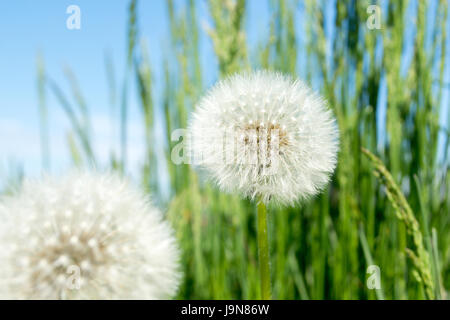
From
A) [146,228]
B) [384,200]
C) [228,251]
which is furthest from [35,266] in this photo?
[384,200]

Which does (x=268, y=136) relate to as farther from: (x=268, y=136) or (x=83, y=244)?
(x=83, y=244)

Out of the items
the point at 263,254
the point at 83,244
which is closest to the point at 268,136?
the point at 263,254

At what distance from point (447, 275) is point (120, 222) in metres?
1.11

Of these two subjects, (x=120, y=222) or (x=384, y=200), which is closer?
(x=120, y=222)

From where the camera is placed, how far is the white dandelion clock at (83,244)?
0.71 meters

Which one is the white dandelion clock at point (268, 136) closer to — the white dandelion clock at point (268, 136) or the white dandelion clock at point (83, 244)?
the white dandelion clock at point (268, 136)

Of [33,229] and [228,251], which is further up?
[33,229]

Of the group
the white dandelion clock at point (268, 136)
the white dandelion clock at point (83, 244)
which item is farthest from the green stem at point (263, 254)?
the white dandelion clock at point (83, 244)

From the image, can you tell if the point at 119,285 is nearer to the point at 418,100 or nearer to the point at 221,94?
the point at 221,94

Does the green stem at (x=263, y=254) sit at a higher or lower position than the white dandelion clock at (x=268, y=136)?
lower

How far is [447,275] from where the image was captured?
1460mm

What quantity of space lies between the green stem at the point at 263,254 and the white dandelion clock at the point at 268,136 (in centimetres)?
4

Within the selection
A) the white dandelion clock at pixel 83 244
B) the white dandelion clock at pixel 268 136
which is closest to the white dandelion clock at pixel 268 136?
the white dandelion clock at pixel 268 136

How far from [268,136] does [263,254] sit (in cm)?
19
